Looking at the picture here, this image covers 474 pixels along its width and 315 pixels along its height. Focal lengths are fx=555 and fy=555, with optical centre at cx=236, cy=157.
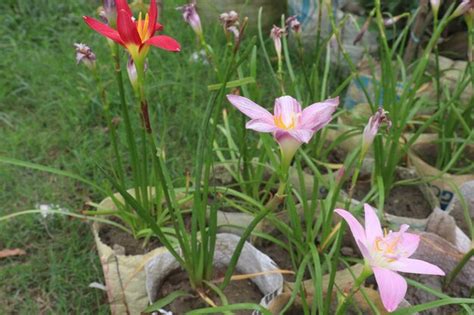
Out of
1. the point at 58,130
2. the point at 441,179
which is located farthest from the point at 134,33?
the point at 58,130

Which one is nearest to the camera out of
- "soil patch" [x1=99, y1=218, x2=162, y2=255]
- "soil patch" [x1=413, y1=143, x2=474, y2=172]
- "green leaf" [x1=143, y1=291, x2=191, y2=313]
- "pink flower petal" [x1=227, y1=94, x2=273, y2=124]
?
"pink flower petal" [x1=227, y1=94, x2=273, y2=124]

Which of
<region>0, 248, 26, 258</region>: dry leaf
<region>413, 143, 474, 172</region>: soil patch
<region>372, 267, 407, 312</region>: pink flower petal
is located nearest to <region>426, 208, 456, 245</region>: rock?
<region>413, 143, 474, 172</region>: soil patch

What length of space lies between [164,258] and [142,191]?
7.1 inches

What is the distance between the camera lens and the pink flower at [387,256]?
2.36 feet

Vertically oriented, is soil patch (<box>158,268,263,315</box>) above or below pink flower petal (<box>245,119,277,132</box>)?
below

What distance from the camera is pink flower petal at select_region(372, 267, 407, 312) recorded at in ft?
2.34

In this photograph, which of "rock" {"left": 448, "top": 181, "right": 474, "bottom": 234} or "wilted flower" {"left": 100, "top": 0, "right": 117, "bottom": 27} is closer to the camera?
"wilted flower" {"left": 100, "top": 0, "right": 117, "bottom": 27}

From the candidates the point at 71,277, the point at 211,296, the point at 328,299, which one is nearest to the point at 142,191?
the point at 211,296

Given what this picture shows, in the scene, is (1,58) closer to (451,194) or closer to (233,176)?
(233,176)

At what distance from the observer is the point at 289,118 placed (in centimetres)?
84

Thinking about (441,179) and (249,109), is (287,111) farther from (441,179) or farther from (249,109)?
(441,179)

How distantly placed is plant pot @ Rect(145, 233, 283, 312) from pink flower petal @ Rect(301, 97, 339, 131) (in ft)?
1.53

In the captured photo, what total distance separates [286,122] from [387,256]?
0.24m

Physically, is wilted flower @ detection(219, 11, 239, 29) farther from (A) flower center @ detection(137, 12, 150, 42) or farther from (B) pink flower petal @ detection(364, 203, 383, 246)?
(B) pink flower petal @ detection(364, 203, 383, 246)
